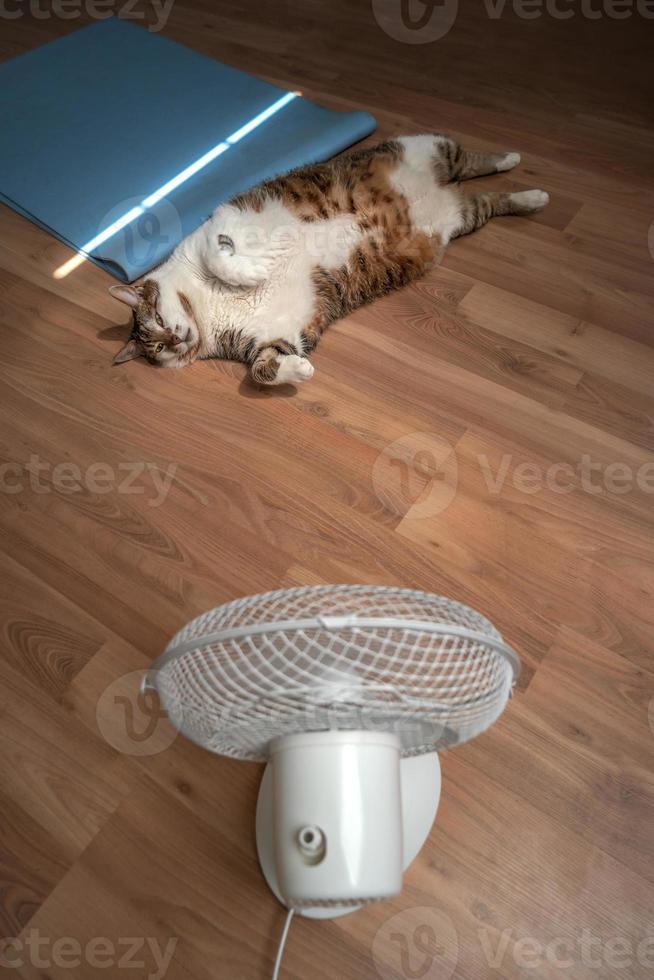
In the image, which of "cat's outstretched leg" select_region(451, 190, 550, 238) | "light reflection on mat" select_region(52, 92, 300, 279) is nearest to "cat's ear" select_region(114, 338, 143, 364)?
"light reflection on mat" select_region(52, 92, 300, 279)

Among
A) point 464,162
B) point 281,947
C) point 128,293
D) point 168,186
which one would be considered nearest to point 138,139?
point 168,186

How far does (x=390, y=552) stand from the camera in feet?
4.01

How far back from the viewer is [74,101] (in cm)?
202

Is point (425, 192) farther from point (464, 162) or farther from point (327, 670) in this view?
point (327, 670)

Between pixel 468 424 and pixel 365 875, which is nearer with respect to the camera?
pixel 365 875

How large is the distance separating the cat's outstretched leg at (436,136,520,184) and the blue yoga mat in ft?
1.15

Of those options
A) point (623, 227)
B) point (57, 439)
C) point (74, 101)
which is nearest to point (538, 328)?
point (623, 227)

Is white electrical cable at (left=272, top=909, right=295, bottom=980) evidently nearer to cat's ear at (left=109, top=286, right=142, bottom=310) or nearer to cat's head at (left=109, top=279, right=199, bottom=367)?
cat's head at (left=109, top=279, right=199, bottom=367)

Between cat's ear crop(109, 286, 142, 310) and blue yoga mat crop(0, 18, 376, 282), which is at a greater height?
blue yoga mat crop(0, 18, 376, 282)

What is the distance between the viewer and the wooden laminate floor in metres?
0.93

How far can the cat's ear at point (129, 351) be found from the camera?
4.81ft

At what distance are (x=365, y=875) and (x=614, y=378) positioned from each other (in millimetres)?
1178

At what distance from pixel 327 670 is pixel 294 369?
87 centimetres

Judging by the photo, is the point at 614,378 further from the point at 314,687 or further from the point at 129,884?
the point at 129,884
